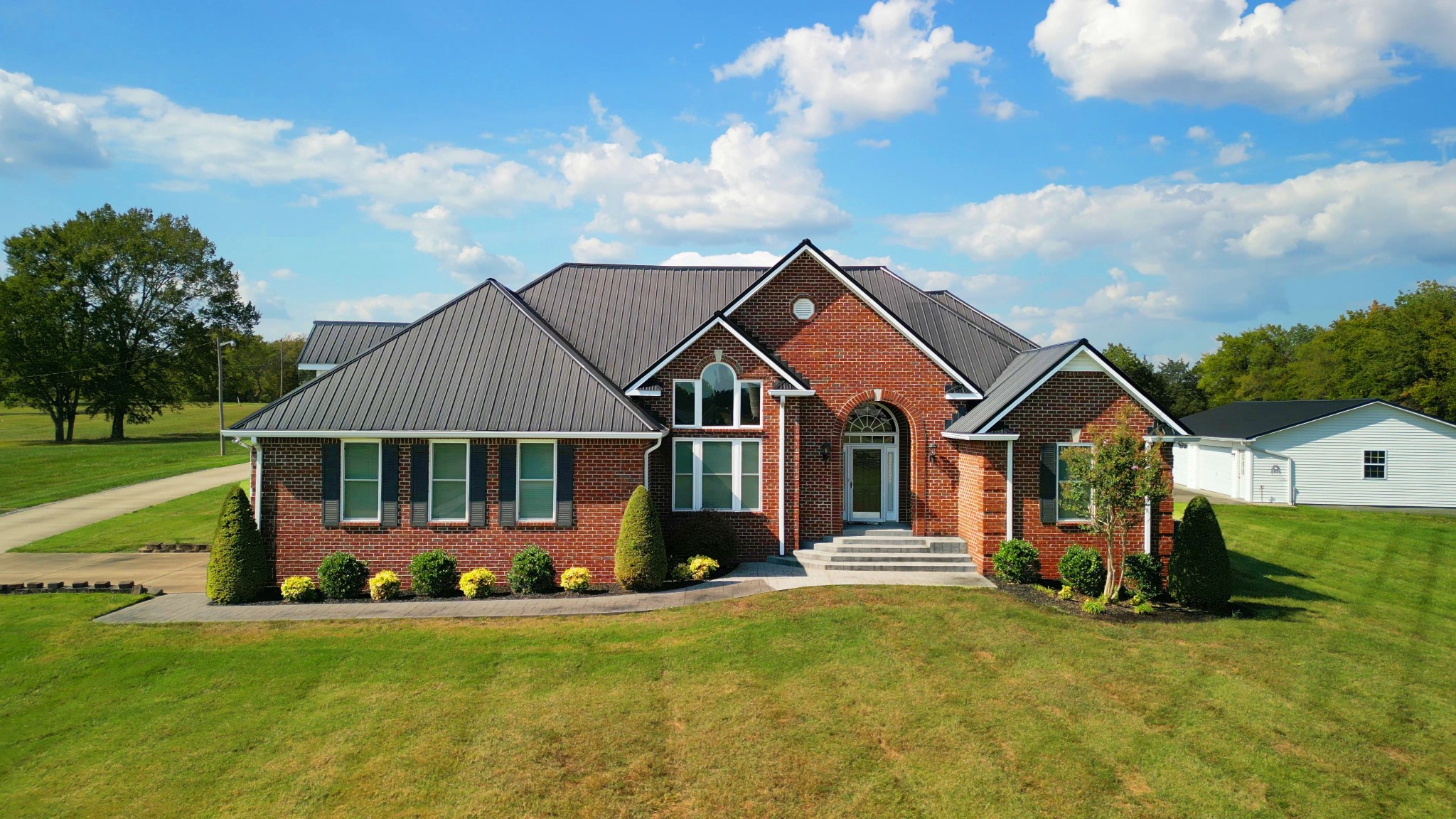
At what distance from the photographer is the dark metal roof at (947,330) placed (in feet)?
69.4

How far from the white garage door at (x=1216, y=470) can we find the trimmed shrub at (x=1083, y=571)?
25.5 meters

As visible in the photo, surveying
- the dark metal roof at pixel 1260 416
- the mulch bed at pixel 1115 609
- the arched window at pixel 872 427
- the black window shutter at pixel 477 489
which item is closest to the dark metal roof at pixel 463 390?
the black window shutter at pixel 477 489

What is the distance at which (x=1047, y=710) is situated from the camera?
10.0 meters

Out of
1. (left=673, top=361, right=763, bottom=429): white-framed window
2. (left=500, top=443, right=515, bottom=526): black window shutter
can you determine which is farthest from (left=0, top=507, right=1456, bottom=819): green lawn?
(left=673, top=361, right=763, bottom=429): white-framed window

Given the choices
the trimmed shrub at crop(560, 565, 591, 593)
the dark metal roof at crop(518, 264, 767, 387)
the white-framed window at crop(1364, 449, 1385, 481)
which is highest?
the dark metal roof at crop(518, 264, 767, 387)

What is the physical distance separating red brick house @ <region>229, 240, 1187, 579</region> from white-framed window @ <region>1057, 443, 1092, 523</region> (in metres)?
0.12

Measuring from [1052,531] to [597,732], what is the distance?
468 inches

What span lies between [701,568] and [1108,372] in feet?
33.1

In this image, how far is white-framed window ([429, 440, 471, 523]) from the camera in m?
16.2

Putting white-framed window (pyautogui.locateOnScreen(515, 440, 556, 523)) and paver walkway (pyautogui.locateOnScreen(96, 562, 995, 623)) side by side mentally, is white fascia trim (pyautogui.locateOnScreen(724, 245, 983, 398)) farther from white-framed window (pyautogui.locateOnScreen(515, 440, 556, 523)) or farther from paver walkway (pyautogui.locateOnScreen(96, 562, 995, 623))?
white-framed window (pyautogui.locateOnScreen(515, 440, 556, 523))

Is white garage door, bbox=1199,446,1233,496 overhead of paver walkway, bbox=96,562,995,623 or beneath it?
overhead

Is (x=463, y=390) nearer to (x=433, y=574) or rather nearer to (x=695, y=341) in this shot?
(x=433, y=574)

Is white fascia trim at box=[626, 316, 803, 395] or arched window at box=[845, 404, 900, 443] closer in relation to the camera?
white fascia trim at box=[626, 316, 803, 395]

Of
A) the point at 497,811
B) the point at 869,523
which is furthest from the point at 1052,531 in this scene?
the point at 497,811
